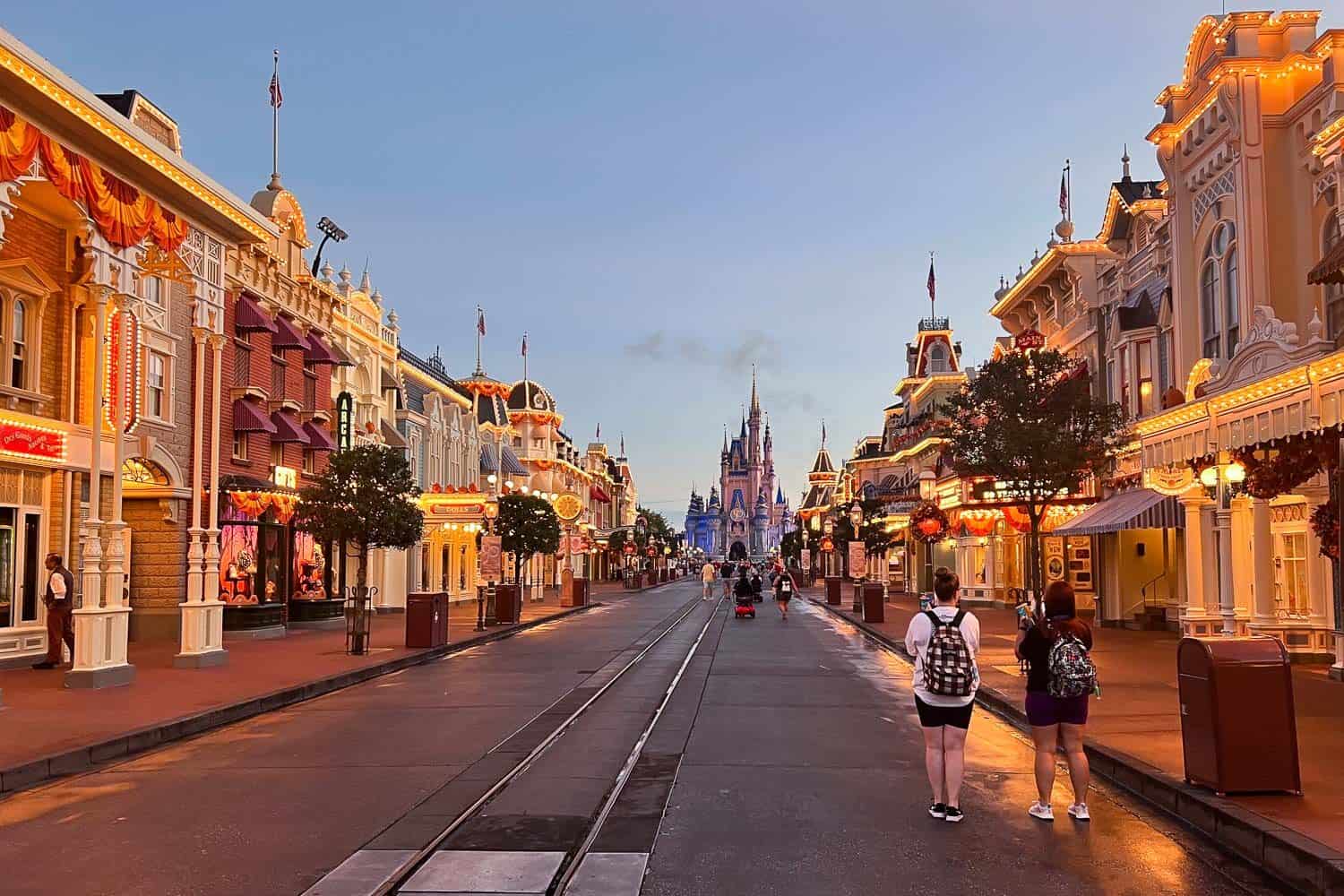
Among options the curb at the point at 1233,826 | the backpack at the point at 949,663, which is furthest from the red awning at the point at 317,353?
the backpack at the point at 949,663

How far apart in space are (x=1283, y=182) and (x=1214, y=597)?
7.32m

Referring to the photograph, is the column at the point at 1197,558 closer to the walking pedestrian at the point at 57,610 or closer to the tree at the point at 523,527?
the walking pedestrian at the point at 57,610

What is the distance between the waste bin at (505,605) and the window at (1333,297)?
22.9 m

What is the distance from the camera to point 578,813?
29.9 feet

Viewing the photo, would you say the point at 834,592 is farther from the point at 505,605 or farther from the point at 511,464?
the point at 511,464

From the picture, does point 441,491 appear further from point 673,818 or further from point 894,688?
point 673,818

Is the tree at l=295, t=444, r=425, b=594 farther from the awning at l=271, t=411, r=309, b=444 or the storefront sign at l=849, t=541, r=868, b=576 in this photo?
the storefront sign at l=849, t=541, r=868, b=576

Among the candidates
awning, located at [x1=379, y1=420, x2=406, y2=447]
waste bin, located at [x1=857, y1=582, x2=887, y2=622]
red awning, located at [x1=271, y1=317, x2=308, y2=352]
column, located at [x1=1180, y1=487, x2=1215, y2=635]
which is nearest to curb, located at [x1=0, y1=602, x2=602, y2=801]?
red awning, located at [x1=271, y1=317, x2=308, y2=352]

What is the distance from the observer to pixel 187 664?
67.0 ft

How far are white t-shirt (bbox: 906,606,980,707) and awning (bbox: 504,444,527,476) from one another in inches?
2529

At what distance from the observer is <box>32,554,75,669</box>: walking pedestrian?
63.7ft

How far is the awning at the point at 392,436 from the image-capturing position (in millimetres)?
45156

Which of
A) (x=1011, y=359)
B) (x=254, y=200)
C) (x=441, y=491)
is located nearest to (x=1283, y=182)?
(x=1011, y=359)

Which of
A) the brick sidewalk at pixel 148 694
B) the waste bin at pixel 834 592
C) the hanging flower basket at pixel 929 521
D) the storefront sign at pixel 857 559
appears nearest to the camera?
the brick sidewalk at pixel 148 694
